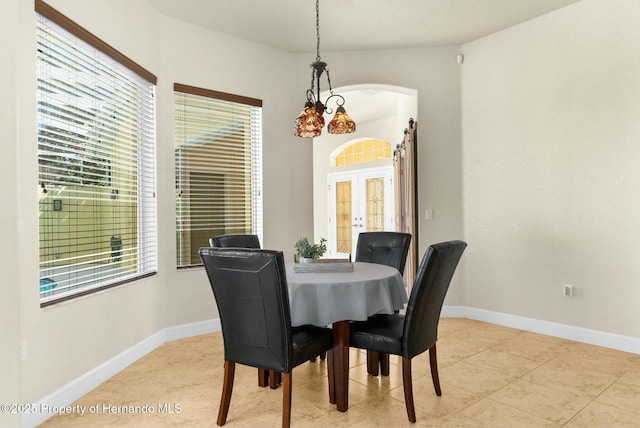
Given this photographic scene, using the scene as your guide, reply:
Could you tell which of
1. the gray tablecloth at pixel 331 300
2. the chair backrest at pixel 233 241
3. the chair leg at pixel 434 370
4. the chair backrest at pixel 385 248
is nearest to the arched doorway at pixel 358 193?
the chair backrest at pixel 385 248

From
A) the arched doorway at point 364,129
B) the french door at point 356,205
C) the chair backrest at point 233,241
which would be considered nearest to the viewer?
the chair backrest at point 233,241

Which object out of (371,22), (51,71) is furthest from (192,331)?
(371,22)

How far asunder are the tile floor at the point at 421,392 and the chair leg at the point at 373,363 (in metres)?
0.06

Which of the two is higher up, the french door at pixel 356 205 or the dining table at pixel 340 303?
the french door at pixel 356 205

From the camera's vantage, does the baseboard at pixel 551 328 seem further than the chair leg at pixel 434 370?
Yes

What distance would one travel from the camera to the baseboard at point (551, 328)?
3402 mm

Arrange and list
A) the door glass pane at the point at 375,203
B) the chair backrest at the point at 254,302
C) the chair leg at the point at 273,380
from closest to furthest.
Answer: the chair backrest at the point at 254,302, the chair leg at the point at 273,380, the door glass pane at the point at 375,203

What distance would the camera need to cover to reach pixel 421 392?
260cm

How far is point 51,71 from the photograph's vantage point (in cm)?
250

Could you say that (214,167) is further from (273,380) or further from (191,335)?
(273,380)

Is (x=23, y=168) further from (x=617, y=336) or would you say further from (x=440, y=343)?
(x=617, y=336)

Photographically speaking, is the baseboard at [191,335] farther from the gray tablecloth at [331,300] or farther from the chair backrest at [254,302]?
the gray tablecloth at [331,300]

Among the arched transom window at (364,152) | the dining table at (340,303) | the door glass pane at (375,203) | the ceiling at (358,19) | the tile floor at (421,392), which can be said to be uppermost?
the ceiling at (358,19)

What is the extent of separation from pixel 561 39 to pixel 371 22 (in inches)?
69.2
